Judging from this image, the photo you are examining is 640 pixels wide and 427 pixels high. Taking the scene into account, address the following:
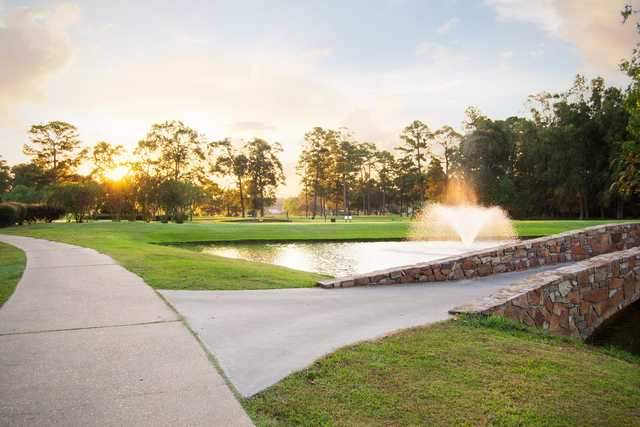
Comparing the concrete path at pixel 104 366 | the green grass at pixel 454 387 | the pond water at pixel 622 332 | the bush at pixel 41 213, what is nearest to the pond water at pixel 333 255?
the pond water at pixel 622 332

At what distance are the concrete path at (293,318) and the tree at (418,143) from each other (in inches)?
2735

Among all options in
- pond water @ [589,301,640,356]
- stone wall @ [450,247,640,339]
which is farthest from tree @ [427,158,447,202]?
stone wall @ [450,247,640,339]

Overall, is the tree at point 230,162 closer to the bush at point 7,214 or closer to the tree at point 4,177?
the tree at point 4,177

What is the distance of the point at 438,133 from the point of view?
7575cm

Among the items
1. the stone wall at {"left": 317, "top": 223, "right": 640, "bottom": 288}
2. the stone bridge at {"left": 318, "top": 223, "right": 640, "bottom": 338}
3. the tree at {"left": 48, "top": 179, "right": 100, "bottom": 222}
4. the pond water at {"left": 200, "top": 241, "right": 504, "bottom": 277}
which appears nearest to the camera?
the stone bridge at {"left": 318, "top": 223, "right": 640, "bottom": 338}

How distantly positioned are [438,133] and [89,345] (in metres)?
76.9

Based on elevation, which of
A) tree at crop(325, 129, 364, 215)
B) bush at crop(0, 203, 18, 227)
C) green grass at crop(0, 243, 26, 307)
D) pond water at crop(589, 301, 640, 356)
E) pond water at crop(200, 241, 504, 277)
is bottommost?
pond water at crop(589, 301, 640, 356)

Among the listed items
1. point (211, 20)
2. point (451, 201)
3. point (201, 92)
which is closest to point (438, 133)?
point (451, 201)

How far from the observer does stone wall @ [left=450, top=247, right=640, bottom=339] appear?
6449 millimetres

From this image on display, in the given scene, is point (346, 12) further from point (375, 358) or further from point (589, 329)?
point (375, 358)

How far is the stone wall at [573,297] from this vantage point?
6.45 m

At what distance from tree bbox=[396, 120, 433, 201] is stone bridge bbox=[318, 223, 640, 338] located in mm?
64996

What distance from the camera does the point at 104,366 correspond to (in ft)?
13.1

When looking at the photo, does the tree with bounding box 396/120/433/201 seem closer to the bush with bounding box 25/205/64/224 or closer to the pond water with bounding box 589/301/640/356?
the bush with bounding box 25/205/64/224
